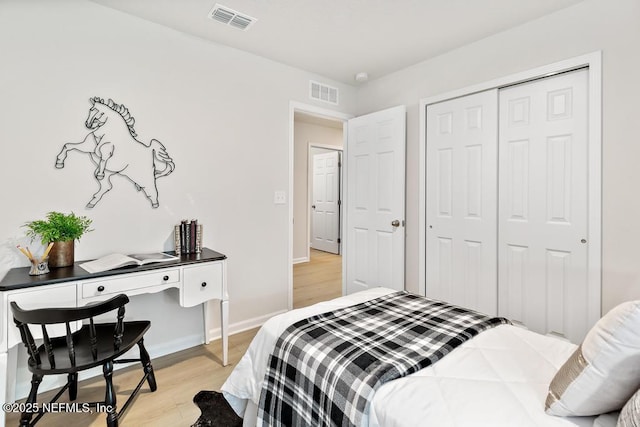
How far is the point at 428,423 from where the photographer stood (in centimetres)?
92

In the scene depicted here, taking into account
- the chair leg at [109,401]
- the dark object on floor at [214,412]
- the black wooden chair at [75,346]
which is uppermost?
the black wooden chair at [75,346]

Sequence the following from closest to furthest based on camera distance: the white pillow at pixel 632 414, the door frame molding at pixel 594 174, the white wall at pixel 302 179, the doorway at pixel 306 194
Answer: the white pillow at pixel 632 414 < the door frame molding at pixel 594 174 < the doorway at pixel 306 194 < the white wall at pixel 302 179

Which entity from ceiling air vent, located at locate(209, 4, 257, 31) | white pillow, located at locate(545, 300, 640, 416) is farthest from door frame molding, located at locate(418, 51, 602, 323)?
ceiling air vent, located at locate(209, 4, 257, 31)

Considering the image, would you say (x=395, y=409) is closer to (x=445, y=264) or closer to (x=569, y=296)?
(x=569, y=296)

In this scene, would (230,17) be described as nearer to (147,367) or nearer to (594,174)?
(147,367)

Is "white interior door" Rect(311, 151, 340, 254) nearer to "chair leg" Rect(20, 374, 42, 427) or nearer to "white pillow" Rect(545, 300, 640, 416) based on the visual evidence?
"chair leg" Rect(20, 374, 42, 427)

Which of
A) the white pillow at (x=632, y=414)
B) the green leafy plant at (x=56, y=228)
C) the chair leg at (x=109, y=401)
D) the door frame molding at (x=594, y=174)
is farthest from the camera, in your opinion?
the door frame molding at (x=594, y=174)

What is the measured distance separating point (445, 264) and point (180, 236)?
224 cm

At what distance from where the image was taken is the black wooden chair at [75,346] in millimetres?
1409

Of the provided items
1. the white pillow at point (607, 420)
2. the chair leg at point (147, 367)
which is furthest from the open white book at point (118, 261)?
the white pillow at point (607, 420)

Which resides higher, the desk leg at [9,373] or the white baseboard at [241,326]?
the desk leg at [9,373]

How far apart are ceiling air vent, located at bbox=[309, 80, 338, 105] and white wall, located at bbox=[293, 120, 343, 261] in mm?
2070

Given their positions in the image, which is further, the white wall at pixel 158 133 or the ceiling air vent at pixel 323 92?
the ceiling air vent at pixel 323 92

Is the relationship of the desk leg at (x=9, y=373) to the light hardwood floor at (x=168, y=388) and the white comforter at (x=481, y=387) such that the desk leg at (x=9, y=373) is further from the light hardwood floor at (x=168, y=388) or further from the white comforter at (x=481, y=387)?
the white comforter at (x=481, y=387)
